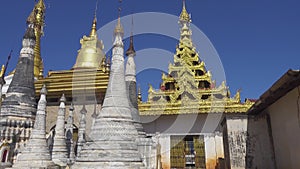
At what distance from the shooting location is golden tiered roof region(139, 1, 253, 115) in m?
17.1

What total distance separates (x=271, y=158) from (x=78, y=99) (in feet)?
50.6

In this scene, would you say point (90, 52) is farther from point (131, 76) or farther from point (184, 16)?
point (131, 76)

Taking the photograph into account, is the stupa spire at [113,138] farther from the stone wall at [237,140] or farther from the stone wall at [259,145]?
the stone wall at [259,145]

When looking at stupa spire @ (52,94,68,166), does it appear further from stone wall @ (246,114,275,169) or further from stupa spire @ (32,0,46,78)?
stupa spire @ (32,0,46,78)

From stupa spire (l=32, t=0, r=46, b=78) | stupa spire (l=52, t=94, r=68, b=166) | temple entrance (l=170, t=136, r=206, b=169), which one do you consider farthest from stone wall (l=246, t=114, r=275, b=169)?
stupa spire (l=32, t=0, r=46, b=78)

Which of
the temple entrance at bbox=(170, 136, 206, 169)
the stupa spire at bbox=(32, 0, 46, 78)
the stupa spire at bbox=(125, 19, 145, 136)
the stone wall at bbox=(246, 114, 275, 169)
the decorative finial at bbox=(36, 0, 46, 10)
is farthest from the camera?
the decorative finial at bbox=(36, 0, 46, 10)

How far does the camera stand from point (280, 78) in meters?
6.02

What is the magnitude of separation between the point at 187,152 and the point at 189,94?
169 inches

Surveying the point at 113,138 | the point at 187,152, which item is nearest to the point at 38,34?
the point at 187,152

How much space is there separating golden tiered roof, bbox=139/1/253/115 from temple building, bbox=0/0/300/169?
0.07 metres

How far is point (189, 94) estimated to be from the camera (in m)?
18.4

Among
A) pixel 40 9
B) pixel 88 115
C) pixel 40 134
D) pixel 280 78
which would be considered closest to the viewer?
pixel 280 78

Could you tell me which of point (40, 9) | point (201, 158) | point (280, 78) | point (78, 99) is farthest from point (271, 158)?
point (40, 9)

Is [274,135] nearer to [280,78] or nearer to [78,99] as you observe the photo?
[280,78]
